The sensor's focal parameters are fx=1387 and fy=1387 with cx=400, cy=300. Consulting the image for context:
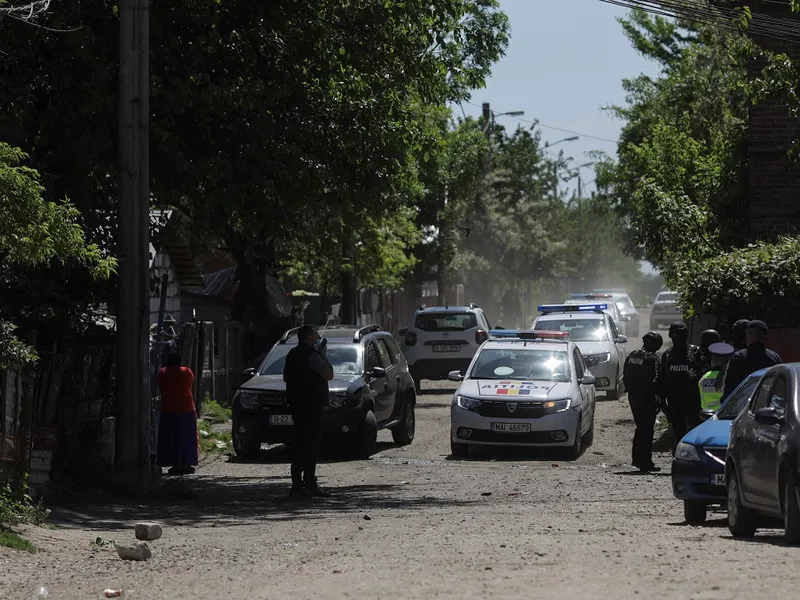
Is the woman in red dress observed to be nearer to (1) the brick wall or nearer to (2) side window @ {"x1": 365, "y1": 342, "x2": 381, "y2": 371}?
(2) side window @ {"x1": 365, "y1": 342, "x2": 381, "y2": 371}

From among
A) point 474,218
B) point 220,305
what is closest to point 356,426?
point 220,305

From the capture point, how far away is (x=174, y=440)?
1738 cm

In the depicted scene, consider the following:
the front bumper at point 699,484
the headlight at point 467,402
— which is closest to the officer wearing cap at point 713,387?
the front bumper at point 699,484

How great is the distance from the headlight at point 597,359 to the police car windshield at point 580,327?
53cm

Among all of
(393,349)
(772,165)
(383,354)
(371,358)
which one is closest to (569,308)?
(772,165)

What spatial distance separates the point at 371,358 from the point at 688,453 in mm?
8917

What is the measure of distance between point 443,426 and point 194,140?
990 cm

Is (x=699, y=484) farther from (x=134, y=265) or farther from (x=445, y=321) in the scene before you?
(x=445, y=321)

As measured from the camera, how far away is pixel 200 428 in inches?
878

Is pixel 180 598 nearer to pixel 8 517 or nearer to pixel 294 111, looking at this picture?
pixel 8 517

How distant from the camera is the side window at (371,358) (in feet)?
65.8

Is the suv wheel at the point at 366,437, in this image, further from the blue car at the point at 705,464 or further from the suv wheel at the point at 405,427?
the blue car at the point at 705,464

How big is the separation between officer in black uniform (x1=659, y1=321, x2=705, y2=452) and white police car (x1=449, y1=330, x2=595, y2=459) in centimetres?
212

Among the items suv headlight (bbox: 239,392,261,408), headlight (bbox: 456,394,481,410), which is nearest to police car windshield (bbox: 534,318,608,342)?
headlight (bbox: 456,394,481,410)
